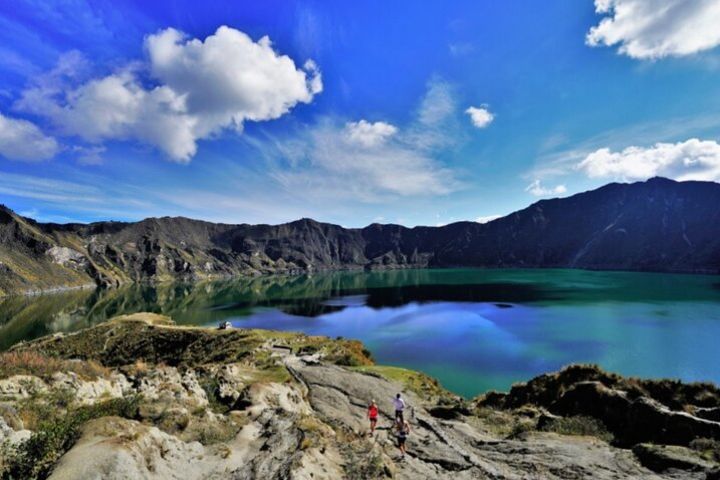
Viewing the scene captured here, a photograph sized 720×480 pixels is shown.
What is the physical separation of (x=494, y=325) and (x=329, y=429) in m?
72.2

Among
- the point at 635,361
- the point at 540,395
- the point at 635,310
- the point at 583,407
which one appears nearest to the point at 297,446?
the point at 583,407

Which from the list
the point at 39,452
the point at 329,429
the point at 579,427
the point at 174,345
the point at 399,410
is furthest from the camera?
the point at 174,345

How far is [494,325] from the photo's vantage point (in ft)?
278

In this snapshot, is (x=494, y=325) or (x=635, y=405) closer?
(x=635, y=405)

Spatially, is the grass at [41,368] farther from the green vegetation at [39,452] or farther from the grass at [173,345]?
the grass at [173,345]

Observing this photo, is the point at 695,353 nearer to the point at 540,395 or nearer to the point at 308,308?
the point at 540,395

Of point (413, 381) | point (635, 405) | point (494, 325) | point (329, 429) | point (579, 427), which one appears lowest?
point (494, 325)

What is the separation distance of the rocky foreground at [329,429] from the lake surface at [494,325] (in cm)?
1755

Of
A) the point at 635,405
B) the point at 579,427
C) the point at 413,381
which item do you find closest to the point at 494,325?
the point at 413,381

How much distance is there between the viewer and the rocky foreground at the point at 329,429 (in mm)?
12680

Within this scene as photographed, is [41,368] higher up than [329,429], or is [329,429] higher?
[41,368]

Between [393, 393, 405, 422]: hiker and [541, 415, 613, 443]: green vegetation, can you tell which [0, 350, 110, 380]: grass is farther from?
[541, 415, 613, 443]: green vegetation

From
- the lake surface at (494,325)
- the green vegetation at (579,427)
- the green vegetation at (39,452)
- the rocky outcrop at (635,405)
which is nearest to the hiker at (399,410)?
the green vegetation at (579,427)

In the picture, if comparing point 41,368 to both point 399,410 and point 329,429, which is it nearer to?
point 329,429
